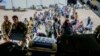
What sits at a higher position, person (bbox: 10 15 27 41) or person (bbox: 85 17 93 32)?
person (bbox: 10 15 27 41)

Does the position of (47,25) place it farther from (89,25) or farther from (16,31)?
(16,31)

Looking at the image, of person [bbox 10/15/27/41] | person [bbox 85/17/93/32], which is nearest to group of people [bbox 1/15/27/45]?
person [bbox 10/15/27/41]

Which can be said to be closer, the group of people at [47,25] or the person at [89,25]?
the group of people at [47,25]

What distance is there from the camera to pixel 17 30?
3.54 m

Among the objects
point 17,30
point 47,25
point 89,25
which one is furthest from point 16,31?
point 89,25

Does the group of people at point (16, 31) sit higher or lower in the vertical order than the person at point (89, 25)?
higher

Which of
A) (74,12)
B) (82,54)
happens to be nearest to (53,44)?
(82,54)

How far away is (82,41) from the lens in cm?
289

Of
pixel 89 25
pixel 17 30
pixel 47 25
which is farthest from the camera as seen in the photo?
pixel 89 25

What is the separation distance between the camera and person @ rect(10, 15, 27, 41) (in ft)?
11.4

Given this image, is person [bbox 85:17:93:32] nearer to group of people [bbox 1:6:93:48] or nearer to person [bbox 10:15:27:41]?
group of people [bbox 1:6:93:48]

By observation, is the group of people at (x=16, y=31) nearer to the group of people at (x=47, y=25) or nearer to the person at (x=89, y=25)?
the group of people at (x=47, y=25)

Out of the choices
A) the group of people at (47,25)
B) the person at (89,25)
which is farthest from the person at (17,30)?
the person at (89,25)

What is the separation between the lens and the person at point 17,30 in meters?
3.48
